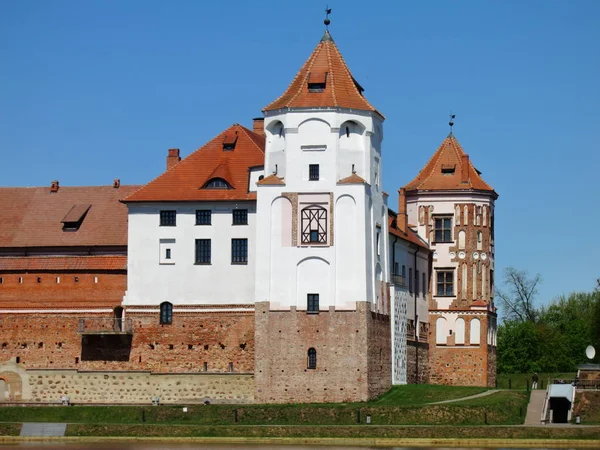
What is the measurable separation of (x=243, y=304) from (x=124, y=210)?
10.1 meters

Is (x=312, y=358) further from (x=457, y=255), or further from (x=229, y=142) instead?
(x=457, y=255)

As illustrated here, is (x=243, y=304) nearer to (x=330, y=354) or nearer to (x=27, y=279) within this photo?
(x=330, y=354)

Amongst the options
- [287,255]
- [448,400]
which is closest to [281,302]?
[287,255]

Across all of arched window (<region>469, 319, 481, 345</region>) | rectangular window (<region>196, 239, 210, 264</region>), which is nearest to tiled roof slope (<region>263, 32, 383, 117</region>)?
rectangular window (<region>196, 239, 210, 264</region>)

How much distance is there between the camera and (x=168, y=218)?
3450 inches

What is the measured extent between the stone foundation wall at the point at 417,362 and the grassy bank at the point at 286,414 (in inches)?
568

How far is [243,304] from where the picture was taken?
8638cm

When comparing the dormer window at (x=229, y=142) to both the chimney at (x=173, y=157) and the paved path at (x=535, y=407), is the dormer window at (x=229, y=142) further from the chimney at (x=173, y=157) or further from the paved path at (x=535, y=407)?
the paved path at (x=535, y=407)

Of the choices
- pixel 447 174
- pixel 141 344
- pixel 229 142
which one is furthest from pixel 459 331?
pixel 141 344

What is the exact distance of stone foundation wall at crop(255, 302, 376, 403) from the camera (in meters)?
82.4

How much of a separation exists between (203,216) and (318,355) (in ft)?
33.0

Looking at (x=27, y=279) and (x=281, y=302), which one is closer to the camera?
(x=281, y=302)

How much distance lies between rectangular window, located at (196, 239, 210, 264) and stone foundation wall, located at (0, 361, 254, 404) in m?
6.05

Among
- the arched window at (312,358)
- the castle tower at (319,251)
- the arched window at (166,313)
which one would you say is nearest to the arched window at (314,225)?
the castle tower at (319,251)
